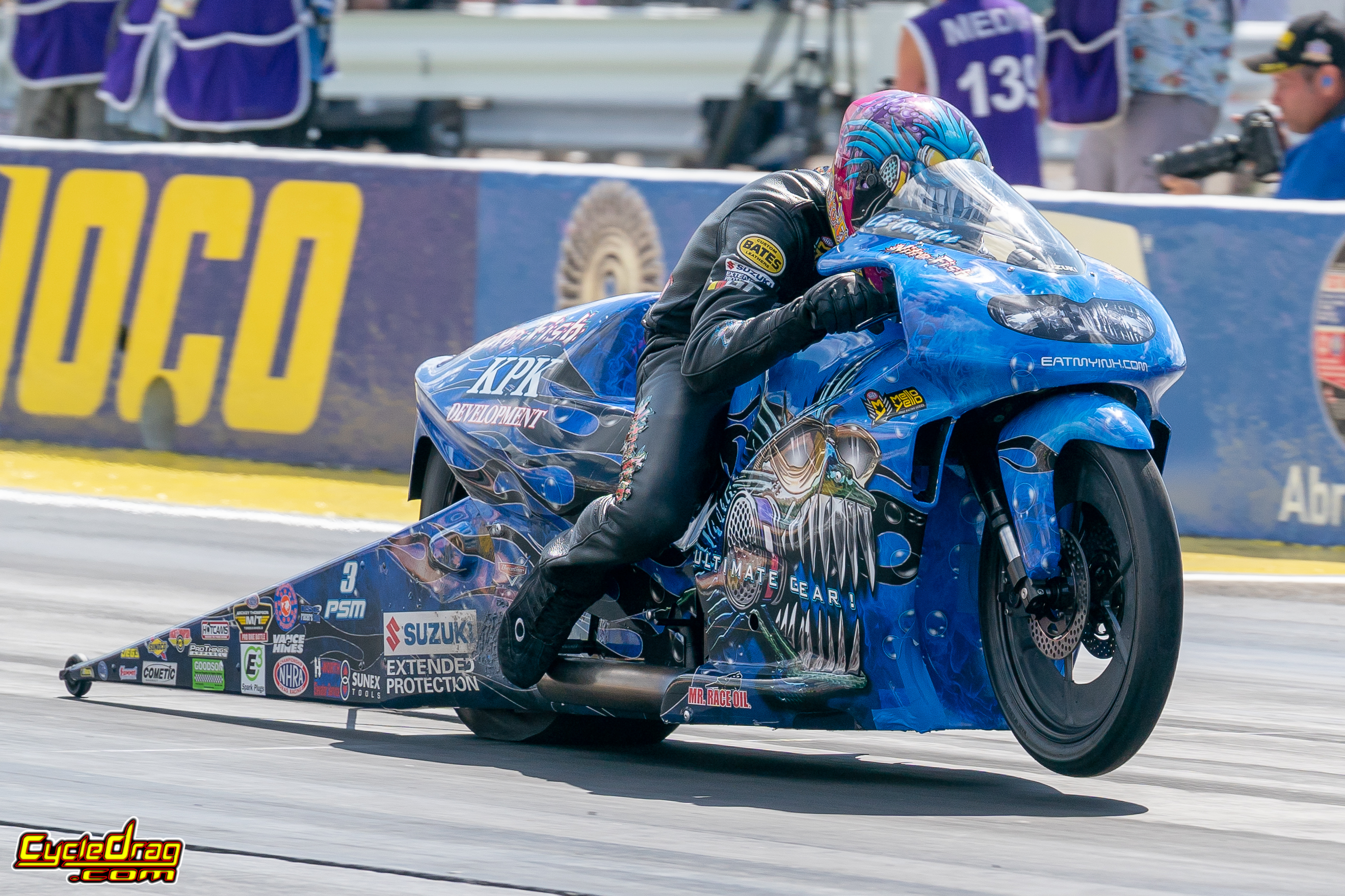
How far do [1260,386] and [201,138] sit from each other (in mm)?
7459

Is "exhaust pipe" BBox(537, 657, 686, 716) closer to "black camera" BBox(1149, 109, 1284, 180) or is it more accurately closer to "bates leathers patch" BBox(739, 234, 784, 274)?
"bates leathers patch" BBox(739, 234, 784, 274)

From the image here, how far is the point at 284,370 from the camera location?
11.7 metres

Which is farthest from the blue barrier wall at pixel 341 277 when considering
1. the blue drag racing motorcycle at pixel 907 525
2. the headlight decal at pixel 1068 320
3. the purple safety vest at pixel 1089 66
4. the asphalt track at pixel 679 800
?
the headlight decal at pixel 1068 320

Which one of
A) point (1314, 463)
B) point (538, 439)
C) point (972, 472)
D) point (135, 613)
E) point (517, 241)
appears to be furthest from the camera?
point (517, 241)

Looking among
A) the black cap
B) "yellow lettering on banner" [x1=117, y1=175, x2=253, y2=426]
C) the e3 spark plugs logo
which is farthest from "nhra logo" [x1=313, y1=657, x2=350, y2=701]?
"yellow lettering on banner" [x1=117, y1=175, x2=253, y2=426]

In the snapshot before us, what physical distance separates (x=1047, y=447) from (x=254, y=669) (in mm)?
2599

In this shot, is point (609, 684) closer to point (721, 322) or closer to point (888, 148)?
point (721, 322)

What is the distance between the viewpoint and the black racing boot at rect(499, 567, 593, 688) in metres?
5.54

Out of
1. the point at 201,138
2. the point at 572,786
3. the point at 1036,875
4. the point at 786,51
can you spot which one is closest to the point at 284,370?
the point at 201,138

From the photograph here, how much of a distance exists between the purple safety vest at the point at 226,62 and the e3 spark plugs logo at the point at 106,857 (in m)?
9.91

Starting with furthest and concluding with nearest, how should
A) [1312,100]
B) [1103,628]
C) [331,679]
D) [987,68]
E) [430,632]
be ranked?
[987,68] → [1312,100] → [331,679] → [430,632] → [1103,628]

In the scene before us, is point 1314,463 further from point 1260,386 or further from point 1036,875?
point 1036,875

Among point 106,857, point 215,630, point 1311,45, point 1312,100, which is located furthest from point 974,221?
point 1311,45

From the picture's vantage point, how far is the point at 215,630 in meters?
6.21
